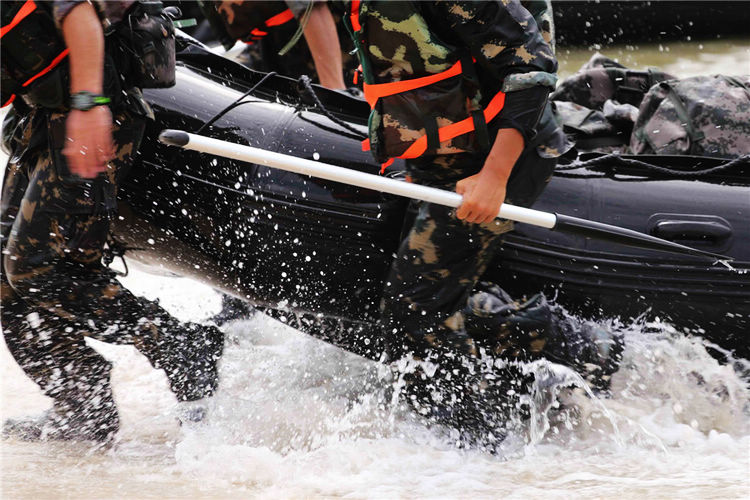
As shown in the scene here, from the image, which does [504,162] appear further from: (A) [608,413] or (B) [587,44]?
(B) [587,44]

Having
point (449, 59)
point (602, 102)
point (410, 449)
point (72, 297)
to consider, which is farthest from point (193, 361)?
point (602, 102)

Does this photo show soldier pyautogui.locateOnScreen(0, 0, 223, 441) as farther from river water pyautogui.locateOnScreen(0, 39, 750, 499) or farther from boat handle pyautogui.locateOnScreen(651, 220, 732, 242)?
boat handle pyautogui.locateOnScreen(651, 220, 732, 242)

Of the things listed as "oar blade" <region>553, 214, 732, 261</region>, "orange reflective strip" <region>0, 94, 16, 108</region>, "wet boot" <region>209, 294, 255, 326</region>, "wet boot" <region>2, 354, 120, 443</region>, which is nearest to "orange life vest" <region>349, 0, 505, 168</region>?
"oar blade" <region>553, 214, 732, 261</region>

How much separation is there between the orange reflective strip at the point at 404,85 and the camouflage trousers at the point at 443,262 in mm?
220

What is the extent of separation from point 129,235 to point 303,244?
64cm

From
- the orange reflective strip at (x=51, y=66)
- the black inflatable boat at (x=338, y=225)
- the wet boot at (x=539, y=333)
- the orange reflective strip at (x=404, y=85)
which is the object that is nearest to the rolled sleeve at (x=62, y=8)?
the orange reflective strip at (x=51, y=66)

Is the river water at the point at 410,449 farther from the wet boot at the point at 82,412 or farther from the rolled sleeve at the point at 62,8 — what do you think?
the rolled sleeve at the point at 62,8

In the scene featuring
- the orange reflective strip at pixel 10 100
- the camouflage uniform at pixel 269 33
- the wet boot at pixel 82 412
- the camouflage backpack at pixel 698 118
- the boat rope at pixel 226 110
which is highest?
the camouflage backpack at pixel 698 118

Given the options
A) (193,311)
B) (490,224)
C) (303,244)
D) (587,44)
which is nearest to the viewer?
(490,224)

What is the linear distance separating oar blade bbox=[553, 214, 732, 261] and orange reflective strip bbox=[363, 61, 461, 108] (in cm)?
48

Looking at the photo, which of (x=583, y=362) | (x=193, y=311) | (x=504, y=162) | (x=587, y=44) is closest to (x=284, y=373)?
(x=193, y=311)

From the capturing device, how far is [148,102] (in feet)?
9.19

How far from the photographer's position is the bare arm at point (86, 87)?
2.16m

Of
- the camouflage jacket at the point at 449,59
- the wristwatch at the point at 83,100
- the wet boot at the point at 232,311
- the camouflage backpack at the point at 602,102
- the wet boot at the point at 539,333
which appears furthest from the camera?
the wet boot at the point at 232,311
